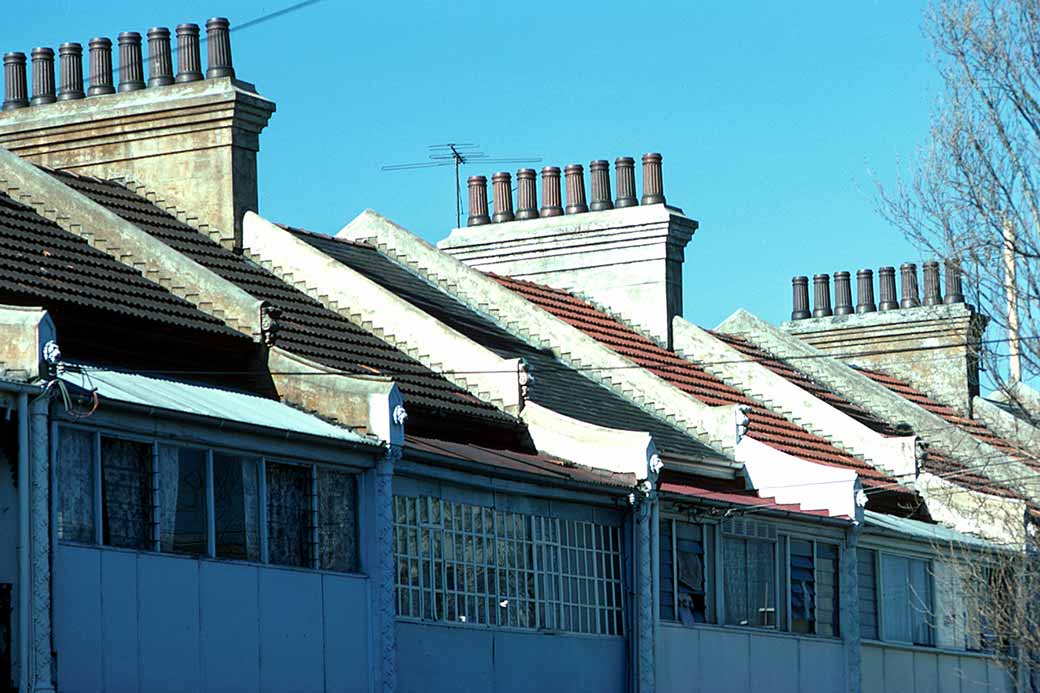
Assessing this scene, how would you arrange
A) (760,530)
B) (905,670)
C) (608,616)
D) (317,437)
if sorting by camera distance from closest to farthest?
(317,437) < (608,616) < (760,530) < (905,670)

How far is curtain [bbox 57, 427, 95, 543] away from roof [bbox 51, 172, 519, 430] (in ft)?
22.3

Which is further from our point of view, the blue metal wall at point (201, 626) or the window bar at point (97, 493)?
the window bar at point (97, 493)

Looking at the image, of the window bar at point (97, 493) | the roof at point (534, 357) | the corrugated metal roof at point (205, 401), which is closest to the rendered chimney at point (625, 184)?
the roof at point (534, 357)

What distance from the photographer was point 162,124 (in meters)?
28.3

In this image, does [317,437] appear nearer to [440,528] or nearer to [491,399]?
[440,528]

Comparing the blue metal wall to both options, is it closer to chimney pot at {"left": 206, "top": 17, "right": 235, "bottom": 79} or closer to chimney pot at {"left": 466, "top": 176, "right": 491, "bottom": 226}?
chimney pot at {"left": 206, "top": 17, "right": 235, "bottom": 79}

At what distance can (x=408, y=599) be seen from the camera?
848 inches

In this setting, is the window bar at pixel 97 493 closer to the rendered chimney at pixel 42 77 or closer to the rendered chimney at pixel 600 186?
the rendered chimney at pixel 42 77

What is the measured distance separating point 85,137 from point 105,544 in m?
12.1

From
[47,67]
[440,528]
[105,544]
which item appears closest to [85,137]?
[47,67]

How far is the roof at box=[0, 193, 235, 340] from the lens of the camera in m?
21.2

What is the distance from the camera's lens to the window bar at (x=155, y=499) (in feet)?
59.1

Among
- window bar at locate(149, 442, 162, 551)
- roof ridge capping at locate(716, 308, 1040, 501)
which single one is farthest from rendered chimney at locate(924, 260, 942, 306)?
window bar at locate(149, 442, 162, 551)

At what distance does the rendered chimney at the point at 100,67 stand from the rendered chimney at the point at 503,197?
9.63 meters
